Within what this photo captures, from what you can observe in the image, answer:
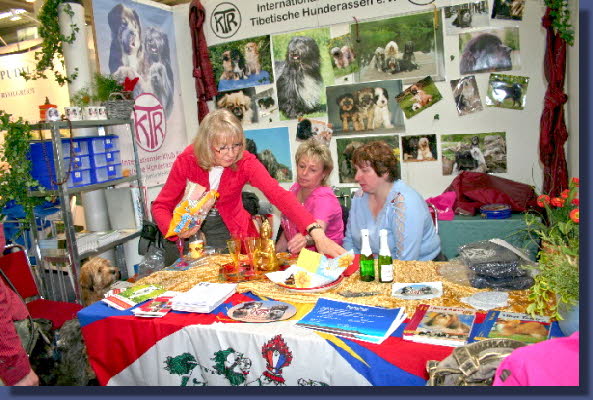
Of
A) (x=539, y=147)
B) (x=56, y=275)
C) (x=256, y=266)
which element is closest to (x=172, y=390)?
(x=256, y=266)

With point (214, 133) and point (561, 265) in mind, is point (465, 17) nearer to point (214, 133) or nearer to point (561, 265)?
point (214, 133)

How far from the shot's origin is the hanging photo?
3795 millimetres

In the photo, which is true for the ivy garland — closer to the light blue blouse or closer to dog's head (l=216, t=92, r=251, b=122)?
dog's head (l=216, t=92, r=251, b=122)

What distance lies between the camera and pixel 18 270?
2971 millimetres

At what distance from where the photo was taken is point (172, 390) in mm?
902

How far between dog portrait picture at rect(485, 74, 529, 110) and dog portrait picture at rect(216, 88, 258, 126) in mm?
2166

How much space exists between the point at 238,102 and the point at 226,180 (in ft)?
6.87

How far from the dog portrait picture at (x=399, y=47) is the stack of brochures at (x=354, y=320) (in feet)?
9.20

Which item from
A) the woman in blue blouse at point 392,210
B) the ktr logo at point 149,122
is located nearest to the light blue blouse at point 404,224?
the woman in blue blouse at point 392,210

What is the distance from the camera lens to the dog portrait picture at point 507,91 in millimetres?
3893

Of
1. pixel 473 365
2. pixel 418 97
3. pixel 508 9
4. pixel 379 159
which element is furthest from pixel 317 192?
pixel 508 9

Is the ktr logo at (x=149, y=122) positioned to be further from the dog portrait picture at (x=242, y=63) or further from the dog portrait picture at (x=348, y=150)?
the dog portrait picture at (x=348, y=150)

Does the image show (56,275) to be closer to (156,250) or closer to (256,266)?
(156,250)

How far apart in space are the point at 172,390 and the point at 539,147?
12.4 feet
